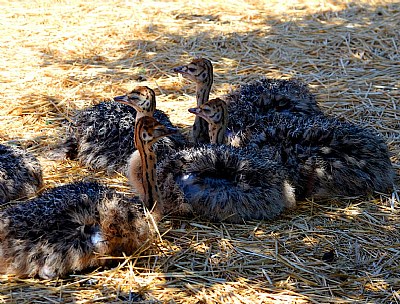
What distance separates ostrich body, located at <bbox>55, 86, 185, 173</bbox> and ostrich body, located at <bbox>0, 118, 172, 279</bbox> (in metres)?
1.60

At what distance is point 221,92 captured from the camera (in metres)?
8.63

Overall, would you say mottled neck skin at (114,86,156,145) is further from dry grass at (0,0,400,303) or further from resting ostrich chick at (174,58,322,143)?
resting ostrich chick at (174,58,322,143)

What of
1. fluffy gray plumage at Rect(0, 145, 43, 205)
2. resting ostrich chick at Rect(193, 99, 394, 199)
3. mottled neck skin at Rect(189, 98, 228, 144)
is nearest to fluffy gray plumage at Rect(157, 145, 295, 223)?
resting ostrich chick at Rect(193, 99, 394, 199)

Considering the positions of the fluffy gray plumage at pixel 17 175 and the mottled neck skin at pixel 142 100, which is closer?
the fluffy gray plumage at pixel 17 175

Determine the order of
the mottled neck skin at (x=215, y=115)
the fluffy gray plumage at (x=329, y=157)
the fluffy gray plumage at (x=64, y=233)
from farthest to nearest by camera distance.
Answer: the mottled neck skin at (x=215, y=115) → the fluffy gray plumage at (x=329, y=157) → the fluffy gray plumage at (x=64, y=233)

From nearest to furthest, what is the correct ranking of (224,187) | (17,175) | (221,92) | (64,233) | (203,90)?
(64,233) < (224,187) < (17,175) < (203,90) < (221,92)

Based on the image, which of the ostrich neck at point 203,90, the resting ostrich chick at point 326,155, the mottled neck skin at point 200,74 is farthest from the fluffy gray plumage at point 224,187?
the ostrich neck at point 203,90

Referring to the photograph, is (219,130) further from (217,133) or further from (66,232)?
(66,232)

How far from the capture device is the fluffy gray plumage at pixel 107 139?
6598 millimetres

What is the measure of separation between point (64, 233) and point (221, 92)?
431 centimetres

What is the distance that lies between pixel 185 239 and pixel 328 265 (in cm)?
106

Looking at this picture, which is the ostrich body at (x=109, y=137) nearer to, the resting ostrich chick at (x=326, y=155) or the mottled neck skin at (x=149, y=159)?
the resting ostrich chick at (x=326, y=155)

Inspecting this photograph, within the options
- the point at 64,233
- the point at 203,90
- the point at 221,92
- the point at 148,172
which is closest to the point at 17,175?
the point at 148,172

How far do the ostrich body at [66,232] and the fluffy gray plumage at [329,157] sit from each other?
5.61ft
